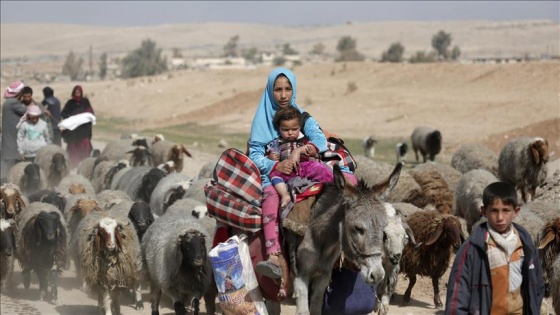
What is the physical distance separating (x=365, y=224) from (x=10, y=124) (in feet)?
38.7

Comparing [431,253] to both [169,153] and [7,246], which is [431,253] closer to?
[7,246]

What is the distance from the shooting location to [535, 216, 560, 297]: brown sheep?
29.3 ft

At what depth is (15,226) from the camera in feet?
37.8

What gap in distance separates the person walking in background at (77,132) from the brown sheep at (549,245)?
427 inches

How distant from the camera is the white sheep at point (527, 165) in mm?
15508

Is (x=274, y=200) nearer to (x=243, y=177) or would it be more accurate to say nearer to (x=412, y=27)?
(x=243, y=177)

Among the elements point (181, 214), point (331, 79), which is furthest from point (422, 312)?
point (331, 79)

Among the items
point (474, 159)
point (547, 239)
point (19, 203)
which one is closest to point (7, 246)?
point (19, 203)

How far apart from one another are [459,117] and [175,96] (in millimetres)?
20411

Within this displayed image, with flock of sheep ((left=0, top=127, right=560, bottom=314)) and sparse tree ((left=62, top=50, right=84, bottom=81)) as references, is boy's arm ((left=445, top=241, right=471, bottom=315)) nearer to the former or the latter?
flock of sheep ((left=0, top=127, right=560, bottom=314))

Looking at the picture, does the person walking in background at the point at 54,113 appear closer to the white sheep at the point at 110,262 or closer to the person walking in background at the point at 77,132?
the person walking in background at the point at 77,132

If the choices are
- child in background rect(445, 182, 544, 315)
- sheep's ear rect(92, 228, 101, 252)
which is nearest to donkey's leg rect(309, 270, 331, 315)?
child in background rect(445, 182, 544, 315)

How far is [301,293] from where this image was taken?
5.96m

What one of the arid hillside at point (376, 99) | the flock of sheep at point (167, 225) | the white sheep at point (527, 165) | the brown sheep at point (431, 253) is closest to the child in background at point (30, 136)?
the flock of sheep at point (167, 225)
